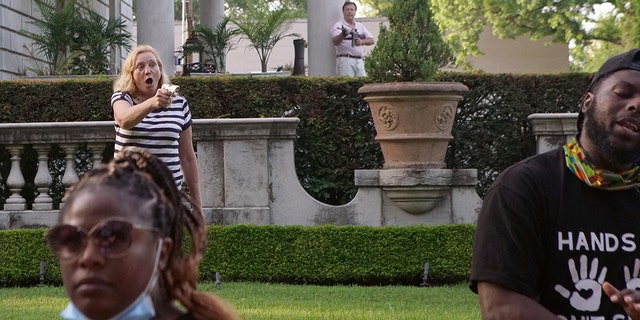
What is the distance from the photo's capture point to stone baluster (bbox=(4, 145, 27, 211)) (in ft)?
39.0

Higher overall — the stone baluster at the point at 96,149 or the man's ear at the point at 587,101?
the man's ear at the point at 587,101

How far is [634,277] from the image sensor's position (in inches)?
149

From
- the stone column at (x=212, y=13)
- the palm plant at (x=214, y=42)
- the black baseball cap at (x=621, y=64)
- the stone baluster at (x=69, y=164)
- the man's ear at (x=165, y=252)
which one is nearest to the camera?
the man's ear at (x=165, y=252)

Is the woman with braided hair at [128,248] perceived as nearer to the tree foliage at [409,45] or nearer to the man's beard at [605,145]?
the man's beard at [605,145]

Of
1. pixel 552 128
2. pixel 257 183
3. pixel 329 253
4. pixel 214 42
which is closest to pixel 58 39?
pixel 214 42

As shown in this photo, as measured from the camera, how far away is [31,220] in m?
11.9

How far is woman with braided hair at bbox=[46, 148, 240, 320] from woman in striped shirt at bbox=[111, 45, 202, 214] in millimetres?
4987

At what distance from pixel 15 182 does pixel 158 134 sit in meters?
4.51

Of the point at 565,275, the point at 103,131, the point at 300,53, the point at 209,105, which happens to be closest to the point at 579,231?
the point at 565,275

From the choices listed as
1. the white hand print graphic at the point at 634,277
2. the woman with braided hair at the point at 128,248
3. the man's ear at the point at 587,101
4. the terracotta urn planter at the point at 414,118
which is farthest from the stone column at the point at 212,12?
the woman with braided hair at the point at 128,248

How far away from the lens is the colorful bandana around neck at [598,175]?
379cm

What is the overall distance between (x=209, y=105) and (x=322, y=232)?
95.5 inches

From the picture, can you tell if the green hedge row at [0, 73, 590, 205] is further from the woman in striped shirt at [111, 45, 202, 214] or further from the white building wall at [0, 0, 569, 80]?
the white building wall at [0, 0, 569, 80]

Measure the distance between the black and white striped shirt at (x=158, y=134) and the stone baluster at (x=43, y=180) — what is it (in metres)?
4.14
